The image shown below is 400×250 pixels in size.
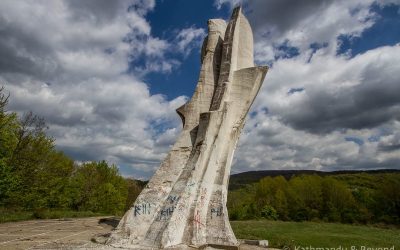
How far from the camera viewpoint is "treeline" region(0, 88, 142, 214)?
102ft

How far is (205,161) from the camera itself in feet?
45.5

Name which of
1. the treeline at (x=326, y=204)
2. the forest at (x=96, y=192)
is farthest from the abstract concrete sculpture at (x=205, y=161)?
the treeline at (x=326, y=204)

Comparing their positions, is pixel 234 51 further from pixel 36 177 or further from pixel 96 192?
pixel 96 192

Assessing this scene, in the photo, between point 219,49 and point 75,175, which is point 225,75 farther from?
point 75,175

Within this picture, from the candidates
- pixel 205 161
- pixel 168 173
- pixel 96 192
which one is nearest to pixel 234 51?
pixel 205 161

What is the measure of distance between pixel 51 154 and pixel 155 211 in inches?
1181

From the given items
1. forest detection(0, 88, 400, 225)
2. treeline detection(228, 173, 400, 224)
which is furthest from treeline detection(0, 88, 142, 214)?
treeline detection(228, 173, 400, 224)

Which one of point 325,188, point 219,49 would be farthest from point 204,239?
point 325,188

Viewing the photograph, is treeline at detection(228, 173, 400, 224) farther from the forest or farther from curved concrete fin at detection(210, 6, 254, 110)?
curved concrete fin at detection(210, 6, 254, 110)

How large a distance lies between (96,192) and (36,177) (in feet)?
53.7

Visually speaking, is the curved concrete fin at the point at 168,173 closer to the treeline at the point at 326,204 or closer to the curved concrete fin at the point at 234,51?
the curved concrete fin at the point at 234,51

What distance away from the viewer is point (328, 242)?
16.6 m

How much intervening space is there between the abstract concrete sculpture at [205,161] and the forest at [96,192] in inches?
675

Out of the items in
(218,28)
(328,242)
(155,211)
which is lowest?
(328,242)
